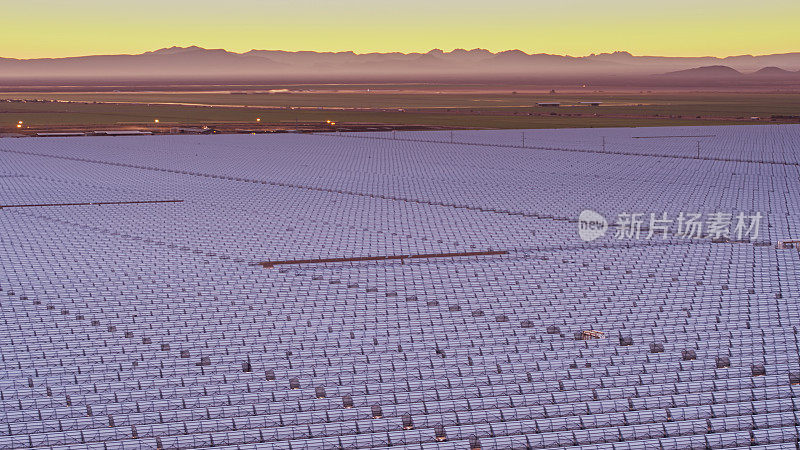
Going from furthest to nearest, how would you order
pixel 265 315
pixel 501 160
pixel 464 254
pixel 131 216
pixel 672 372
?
pixel 501 160 → pixel 131 216 → pixel 464 254 → pixel 265 315 → pixel 672 372

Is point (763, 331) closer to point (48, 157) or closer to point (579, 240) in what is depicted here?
point (579, 240)

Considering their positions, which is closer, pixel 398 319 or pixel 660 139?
pixel 398 319

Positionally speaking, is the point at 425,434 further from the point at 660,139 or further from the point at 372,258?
the point at 660,139

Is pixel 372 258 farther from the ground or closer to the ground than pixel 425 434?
farther from the ground

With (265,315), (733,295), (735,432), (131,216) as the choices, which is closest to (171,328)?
(265,315)

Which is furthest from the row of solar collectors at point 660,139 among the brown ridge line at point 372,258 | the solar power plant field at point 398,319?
the brown ridge line at point 372,258

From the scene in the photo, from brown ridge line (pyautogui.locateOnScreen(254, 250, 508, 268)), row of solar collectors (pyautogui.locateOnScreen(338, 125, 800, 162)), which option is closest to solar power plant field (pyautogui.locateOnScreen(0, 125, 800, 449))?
brown ridge line (pyautogui.locateOnScreen(254, 250, 508, 268))

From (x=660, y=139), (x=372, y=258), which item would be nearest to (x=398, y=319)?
(x=372, y=258)

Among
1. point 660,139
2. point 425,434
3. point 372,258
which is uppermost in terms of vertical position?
point 660,139
